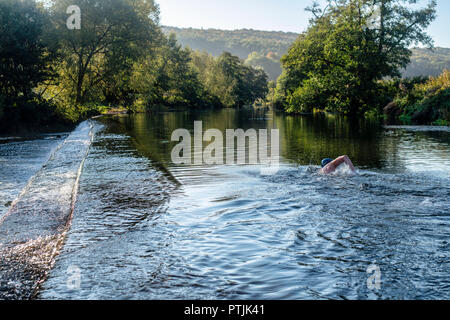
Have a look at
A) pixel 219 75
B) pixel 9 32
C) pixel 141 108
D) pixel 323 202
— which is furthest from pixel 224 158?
pixel 219 75

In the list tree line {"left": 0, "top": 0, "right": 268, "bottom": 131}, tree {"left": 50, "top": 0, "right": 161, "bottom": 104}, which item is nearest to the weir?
tree line {"left": 0, "top": 0, "right": 268, "bottom": 131}

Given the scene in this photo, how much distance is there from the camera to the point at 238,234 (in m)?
5.25

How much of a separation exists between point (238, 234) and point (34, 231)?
2.55 m

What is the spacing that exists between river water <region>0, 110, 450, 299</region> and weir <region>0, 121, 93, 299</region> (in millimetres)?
29

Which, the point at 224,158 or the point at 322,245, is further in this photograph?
the point at 224,158

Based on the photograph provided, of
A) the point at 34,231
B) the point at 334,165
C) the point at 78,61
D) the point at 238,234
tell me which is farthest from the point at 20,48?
the point at 238,234

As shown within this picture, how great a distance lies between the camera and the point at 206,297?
11.6 feet

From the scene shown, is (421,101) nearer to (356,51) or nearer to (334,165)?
(356,51)

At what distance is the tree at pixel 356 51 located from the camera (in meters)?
34.9

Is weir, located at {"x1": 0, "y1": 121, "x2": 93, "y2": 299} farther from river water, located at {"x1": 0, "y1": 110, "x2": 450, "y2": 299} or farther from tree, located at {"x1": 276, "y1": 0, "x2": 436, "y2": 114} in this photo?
tree, located at {"x1": 276, "y1": 0, "x2": 436, "y2": 114}
